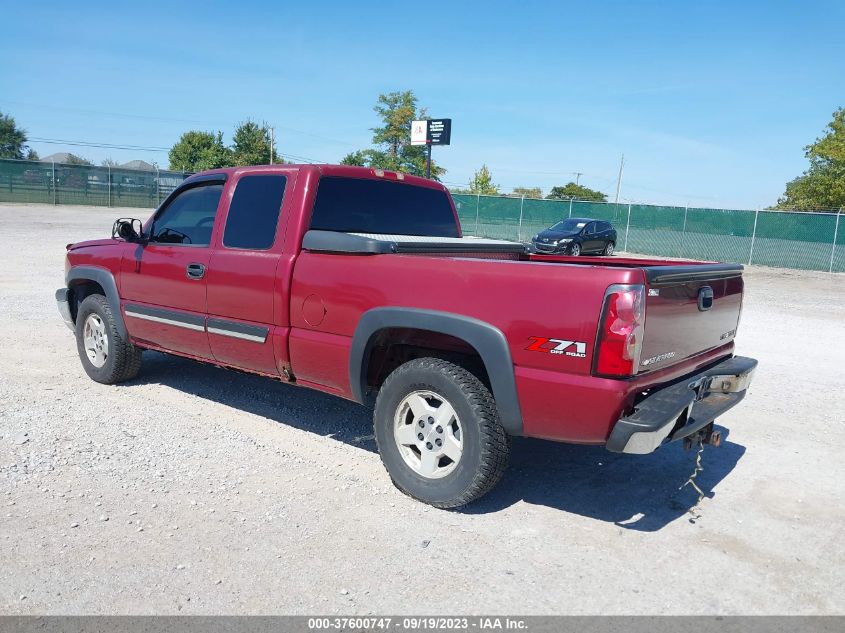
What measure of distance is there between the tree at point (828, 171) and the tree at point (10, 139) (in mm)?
64313

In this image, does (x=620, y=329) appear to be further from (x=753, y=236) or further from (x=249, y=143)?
(x=249, y=143)

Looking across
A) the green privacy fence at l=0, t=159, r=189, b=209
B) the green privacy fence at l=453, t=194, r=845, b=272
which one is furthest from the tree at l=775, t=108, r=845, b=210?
the green privacy fence at l=0, t=159, r=189, b=209

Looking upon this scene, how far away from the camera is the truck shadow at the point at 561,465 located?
12.8 ft

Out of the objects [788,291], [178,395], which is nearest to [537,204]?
[788,291]

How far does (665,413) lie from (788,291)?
15.5 m

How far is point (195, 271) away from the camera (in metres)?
4.82

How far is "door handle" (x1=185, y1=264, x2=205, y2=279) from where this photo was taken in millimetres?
4773

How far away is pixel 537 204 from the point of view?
104 ft

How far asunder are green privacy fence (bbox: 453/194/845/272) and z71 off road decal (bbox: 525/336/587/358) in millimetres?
24675

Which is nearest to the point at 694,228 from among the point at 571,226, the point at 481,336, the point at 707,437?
the point at 571,226

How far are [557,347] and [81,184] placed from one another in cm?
3968

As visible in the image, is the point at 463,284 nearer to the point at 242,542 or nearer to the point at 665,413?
the point at 665,413

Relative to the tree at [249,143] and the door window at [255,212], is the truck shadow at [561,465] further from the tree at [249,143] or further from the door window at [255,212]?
the tree at [249,143]

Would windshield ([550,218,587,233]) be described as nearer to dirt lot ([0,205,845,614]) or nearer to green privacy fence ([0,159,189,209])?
dirt lot ([0,205,845,614])
